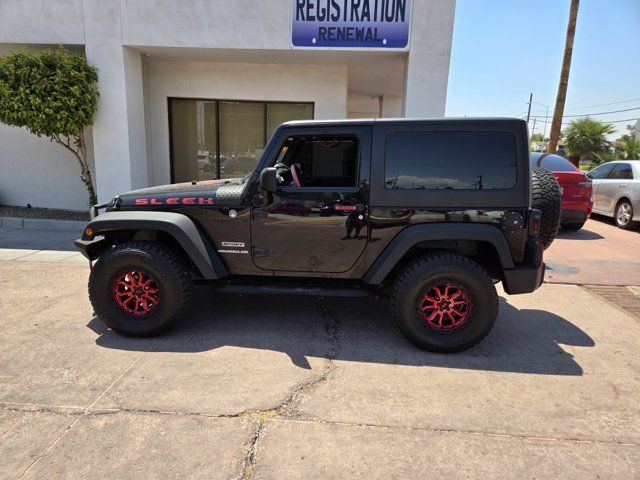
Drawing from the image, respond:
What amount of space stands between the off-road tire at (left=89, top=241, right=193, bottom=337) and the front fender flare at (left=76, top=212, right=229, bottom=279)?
0.18 m

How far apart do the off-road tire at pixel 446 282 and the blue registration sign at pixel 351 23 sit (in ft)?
17.5

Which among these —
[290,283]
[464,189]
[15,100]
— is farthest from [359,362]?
[15,100]

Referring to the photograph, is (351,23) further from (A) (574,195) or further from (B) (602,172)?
(B) (602,172)

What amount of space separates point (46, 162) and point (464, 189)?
31.5 ft

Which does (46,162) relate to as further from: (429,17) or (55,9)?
(429,17)

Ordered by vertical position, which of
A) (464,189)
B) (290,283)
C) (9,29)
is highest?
(9,29)

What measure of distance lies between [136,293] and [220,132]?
6875 millimetres

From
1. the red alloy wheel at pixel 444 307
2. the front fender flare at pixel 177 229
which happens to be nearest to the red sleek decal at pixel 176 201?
the front fender flare at pixel 177 229

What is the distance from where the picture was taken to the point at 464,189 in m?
3.61

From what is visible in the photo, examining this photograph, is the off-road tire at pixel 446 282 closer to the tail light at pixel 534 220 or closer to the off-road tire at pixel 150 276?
the tail light at pixel 534 220

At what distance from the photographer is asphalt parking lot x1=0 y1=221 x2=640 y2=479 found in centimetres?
242

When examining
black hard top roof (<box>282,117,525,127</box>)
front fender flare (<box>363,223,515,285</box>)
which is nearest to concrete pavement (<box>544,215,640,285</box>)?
front fender flare (<box>363,223,515,285</box>)

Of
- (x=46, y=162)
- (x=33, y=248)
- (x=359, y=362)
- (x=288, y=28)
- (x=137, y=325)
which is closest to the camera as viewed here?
(x=359, y=362)

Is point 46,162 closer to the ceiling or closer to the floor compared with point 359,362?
closer to the ceiling
